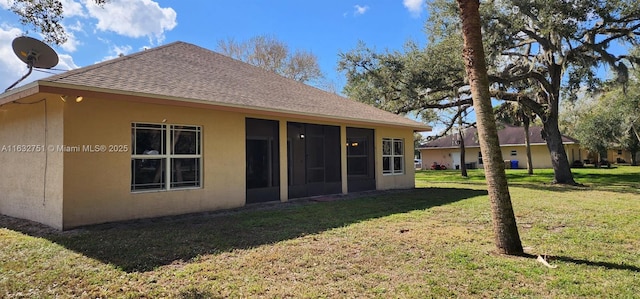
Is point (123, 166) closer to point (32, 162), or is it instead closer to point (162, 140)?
point (162, 140)

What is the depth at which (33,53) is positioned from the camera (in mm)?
7789

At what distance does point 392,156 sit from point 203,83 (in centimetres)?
798

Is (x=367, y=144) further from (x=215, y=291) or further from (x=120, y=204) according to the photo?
(x=215, y=291)

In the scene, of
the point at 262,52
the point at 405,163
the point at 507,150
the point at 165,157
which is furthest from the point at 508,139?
the point at 165,157

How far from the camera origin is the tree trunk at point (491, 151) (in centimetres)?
490

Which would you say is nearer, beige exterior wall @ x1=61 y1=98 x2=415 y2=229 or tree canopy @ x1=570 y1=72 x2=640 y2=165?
beige exterior wall @ x1=61 y1=98 x2=415 y2=229

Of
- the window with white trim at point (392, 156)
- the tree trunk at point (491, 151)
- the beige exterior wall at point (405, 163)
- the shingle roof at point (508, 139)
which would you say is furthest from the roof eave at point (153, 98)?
the shingle roof at point (508, 139)

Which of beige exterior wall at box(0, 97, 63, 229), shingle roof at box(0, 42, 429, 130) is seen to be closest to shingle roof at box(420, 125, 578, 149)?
shingle roof at box(0, 42, 429, 130)

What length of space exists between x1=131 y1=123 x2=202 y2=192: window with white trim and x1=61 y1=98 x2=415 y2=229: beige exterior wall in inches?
6.2

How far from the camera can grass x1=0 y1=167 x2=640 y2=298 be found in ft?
12.3

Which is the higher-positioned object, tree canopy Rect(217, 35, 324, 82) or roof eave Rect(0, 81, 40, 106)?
tree canopy Rect(217, 35, 324, 82)

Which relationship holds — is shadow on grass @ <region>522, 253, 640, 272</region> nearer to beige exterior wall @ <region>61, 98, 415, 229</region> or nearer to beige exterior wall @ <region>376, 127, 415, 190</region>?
beige exterior wall @ <region>61, 98, 415, 229</region>

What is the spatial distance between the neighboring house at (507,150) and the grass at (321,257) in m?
26.7

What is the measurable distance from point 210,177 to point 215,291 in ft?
17.7
